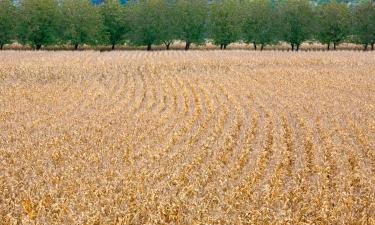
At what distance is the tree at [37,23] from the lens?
7906 cm

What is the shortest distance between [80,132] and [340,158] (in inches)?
400

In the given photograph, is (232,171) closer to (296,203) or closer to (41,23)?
(296,203)

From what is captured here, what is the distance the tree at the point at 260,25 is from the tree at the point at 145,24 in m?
17.1

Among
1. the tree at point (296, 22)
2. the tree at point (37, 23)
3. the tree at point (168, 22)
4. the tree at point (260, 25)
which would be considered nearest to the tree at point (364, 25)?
the tree at point (296, 22)

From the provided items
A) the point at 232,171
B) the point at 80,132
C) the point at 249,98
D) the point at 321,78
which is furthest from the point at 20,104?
the point at 321,78

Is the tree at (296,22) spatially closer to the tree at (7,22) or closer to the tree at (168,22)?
the tree at (168,22)

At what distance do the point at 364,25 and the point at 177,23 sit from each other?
114ft

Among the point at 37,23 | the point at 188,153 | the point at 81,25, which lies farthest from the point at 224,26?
the point at 188,153

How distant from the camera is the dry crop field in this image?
424 inches

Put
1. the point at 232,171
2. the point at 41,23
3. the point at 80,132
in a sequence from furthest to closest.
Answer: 1. the point at 41,23
2. the point at 80,132
3. the point at 232,171

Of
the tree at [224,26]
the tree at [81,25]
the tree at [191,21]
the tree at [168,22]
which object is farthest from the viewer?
the tree at [224,26]

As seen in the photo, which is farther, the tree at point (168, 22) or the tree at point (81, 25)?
the tree at point (168, 22)

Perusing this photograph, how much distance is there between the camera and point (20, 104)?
2444 cm

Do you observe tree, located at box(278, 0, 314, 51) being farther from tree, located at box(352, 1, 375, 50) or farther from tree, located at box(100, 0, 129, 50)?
tree, located at box(100, 0, 129, 50)
